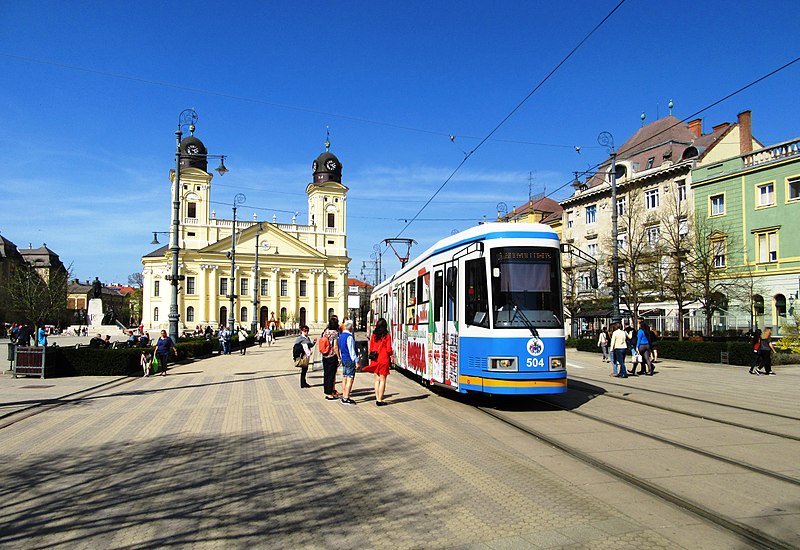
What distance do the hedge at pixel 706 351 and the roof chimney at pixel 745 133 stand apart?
2371 centimetres

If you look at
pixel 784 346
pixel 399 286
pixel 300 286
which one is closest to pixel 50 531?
pixel 399 286

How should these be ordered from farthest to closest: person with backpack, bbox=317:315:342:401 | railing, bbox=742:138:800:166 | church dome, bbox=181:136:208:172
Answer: church dome, bbox=181:136:208:172, railing, bbox=742:138:800:166, person with backpack, bbox=317:315:342:401

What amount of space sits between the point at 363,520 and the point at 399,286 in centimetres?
1388

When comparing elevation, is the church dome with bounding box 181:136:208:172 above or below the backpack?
above

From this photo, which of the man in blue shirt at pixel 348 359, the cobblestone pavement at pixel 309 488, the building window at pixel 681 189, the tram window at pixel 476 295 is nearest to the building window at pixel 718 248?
the building window at pixel 681 189

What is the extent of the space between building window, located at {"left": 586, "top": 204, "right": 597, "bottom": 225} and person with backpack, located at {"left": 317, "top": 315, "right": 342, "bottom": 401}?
45.8m

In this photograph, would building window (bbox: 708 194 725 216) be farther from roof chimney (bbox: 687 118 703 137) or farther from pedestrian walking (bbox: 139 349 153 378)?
pedestrian walking (bbox: 139 349 153 378)

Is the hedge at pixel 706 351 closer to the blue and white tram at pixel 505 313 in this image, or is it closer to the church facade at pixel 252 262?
the blue and white tram at pixel 505 313

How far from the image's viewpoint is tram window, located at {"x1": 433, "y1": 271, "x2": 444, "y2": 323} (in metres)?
13.9

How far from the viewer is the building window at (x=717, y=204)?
4151 cm

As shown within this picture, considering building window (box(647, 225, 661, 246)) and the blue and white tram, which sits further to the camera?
building window (box(647, 225, 661, 246))

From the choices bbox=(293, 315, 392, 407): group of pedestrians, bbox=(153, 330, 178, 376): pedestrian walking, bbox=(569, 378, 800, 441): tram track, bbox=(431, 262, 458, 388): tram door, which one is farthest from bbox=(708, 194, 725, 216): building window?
bbox=(293, 315, 392, 407): group of pedestrians

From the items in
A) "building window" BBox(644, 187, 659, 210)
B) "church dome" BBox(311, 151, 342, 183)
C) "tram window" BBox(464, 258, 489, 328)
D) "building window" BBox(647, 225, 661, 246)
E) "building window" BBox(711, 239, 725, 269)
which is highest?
"church dome" BBox(311, 151, 342, 183)

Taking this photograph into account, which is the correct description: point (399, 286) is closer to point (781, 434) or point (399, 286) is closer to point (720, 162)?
point (781, 434)
